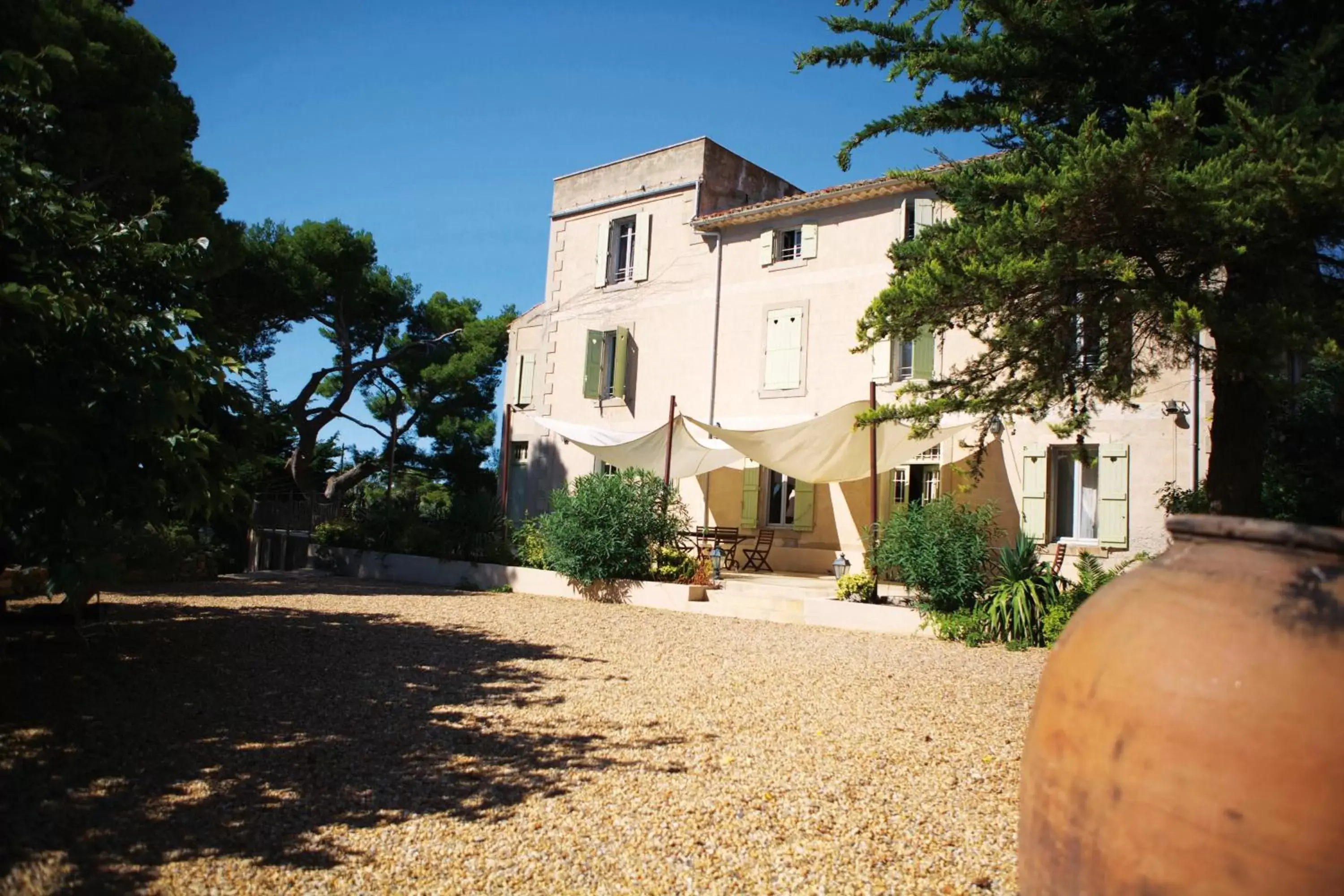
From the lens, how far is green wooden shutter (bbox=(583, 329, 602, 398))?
14500 mm

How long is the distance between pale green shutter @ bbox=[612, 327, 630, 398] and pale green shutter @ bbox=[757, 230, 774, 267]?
2.49 meters

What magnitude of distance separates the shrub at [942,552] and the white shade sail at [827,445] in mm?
1930

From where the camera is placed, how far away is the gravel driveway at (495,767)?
107 inches

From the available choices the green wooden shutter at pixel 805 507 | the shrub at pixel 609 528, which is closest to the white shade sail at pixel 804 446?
the green wooden shutter at pixel 805 507

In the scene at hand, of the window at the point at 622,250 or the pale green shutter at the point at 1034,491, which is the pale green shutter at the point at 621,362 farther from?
the pale green shutter at the point at 1034,491

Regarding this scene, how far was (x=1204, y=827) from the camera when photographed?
165 centimetres

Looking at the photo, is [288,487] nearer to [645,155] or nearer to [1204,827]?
[645,155]

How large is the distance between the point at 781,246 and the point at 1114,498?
566 cm

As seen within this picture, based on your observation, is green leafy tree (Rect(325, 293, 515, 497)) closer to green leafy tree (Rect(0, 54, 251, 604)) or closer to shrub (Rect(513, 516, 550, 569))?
shrub (Rect(513, 516, 550, 569))

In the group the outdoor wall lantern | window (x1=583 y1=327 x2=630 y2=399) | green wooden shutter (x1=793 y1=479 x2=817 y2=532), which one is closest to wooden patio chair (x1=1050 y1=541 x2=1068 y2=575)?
the outdoor wall lantern

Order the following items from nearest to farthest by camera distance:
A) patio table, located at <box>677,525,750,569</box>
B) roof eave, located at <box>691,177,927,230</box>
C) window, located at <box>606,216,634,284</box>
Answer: patio table, located at <box>677,525,750,569</box> < roof eave, located at <box>691,177,927,230</box> < window, located at <box>606,216,634,284</box>

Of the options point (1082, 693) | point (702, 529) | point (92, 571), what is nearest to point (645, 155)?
point (702, 529)

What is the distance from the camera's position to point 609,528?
10.2 metres

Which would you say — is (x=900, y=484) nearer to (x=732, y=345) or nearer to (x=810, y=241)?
(x=732, y=345)
